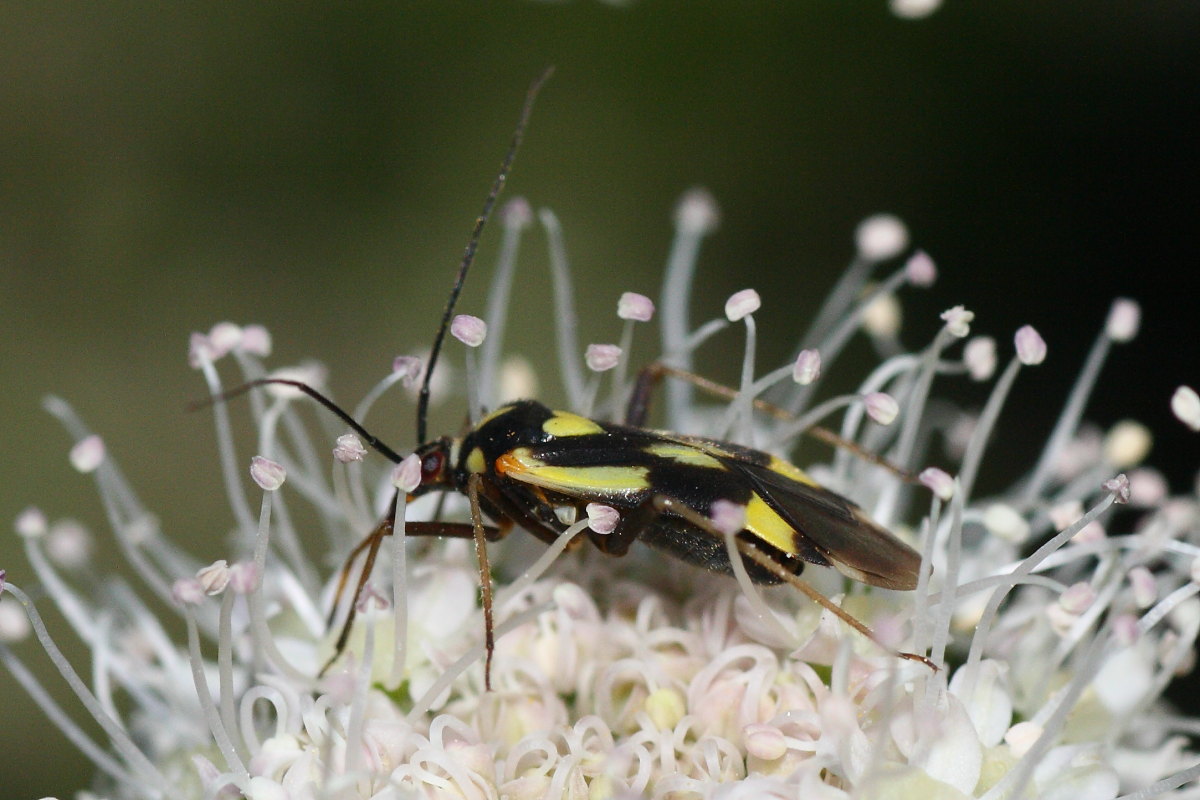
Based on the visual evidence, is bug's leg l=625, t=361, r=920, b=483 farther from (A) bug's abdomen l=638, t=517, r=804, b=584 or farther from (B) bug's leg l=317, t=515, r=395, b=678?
(B) bug's leg l=317, t=515, r=395, b=678

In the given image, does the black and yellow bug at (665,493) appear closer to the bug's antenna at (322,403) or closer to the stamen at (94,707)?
the bug's antenna at (322,403)

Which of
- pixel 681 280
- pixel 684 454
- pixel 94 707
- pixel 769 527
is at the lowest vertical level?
pixel 94 707

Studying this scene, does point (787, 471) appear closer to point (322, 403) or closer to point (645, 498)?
point (645, 498)

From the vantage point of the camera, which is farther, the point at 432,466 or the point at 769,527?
the point at 432,466

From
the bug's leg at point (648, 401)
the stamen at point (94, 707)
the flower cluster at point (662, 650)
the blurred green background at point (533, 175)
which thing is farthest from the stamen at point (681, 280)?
the stamen at point (94, 707)

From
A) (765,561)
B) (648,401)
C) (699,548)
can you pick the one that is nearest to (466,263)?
(648,401)

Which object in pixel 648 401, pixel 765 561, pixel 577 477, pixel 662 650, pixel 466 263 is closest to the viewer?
pixel 765 561

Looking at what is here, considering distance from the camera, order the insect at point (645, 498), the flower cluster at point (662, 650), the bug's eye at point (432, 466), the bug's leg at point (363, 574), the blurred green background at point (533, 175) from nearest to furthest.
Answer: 1. the flower cluster at point (662, 650)
2. the insect at point (645, 498)
3. the bug's leg at point (363, 574)
4. the bug's eye at point (432, 466)
5. the blurred green background at point (533, 175)
